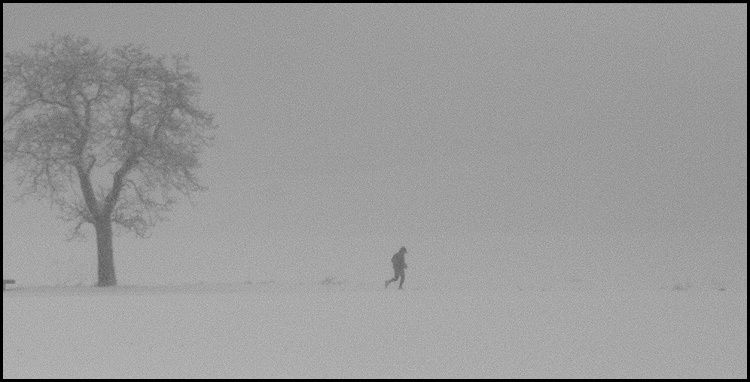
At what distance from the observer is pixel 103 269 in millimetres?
41031

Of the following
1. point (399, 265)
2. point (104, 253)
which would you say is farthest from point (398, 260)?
point (104, 253)

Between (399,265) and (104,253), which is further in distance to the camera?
(104,253)

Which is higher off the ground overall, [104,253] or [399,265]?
[104,253]

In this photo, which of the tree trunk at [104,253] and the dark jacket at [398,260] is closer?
the dark jacket at [398,260]

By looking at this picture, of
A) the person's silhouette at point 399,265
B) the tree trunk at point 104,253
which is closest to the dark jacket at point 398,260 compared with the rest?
the person's silhouette at point 399,265

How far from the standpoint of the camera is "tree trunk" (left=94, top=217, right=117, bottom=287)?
41.0 m

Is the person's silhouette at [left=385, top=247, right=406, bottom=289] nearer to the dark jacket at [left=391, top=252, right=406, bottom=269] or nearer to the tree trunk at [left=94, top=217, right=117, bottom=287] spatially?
the dark jacket at [left=391, top=252, right=406, bottom=269]

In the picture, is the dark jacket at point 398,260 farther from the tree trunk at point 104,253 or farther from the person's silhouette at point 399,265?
the tree trunk at point 104,253

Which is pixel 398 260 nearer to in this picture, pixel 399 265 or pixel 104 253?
pixel 399 265

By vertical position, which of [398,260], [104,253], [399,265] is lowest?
[399,265]

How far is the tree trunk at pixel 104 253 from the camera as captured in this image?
40969mm

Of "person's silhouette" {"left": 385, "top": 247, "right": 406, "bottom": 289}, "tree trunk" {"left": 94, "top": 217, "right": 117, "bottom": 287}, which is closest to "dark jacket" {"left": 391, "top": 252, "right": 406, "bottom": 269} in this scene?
"person's silhouette" {"left": 385, "top": 247, "right": 406, "bottom": 289}

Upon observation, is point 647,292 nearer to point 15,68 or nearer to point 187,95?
point 187,95

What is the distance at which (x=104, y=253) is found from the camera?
41062 millimetres
